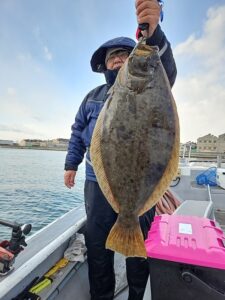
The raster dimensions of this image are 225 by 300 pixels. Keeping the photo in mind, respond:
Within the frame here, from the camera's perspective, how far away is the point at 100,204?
98.7 inches

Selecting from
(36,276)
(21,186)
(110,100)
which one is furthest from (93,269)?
(21,186)

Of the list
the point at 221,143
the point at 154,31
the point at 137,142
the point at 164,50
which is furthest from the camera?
the point at 221,143

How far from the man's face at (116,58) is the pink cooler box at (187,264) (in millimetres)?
1548

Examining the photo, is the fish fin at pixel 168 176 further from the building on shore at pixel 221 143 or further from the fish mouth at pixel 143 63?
the building on shore at pixel 221 143

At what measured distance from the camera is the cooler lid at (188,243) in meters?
1.75

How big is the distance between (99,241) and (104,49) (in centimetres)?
184

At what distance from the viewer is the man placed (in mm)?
2525

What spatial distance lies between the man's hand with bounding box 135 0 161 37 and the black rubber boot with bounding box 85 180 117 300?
1.43 meters

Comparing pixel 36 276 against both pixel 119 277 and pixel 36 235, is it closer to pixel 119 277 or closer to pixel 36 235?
pixel 36 235

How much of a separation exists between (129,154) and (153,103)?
324 millimetres

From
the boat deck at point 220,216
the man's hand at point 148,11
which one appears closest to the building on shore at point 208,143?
the boat deck at point 220,216

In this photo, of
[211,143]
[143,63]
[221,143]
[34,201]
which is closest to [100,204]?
[143,63]

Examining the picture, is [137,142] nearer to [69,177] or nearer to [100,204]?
[100,204]

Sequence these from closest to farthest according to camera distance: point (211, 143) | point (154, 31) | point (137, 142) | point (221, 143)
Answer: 1. point (137, 142)
2. point (154, 31)
3. point (221, 143)
4. point (211, 143)
